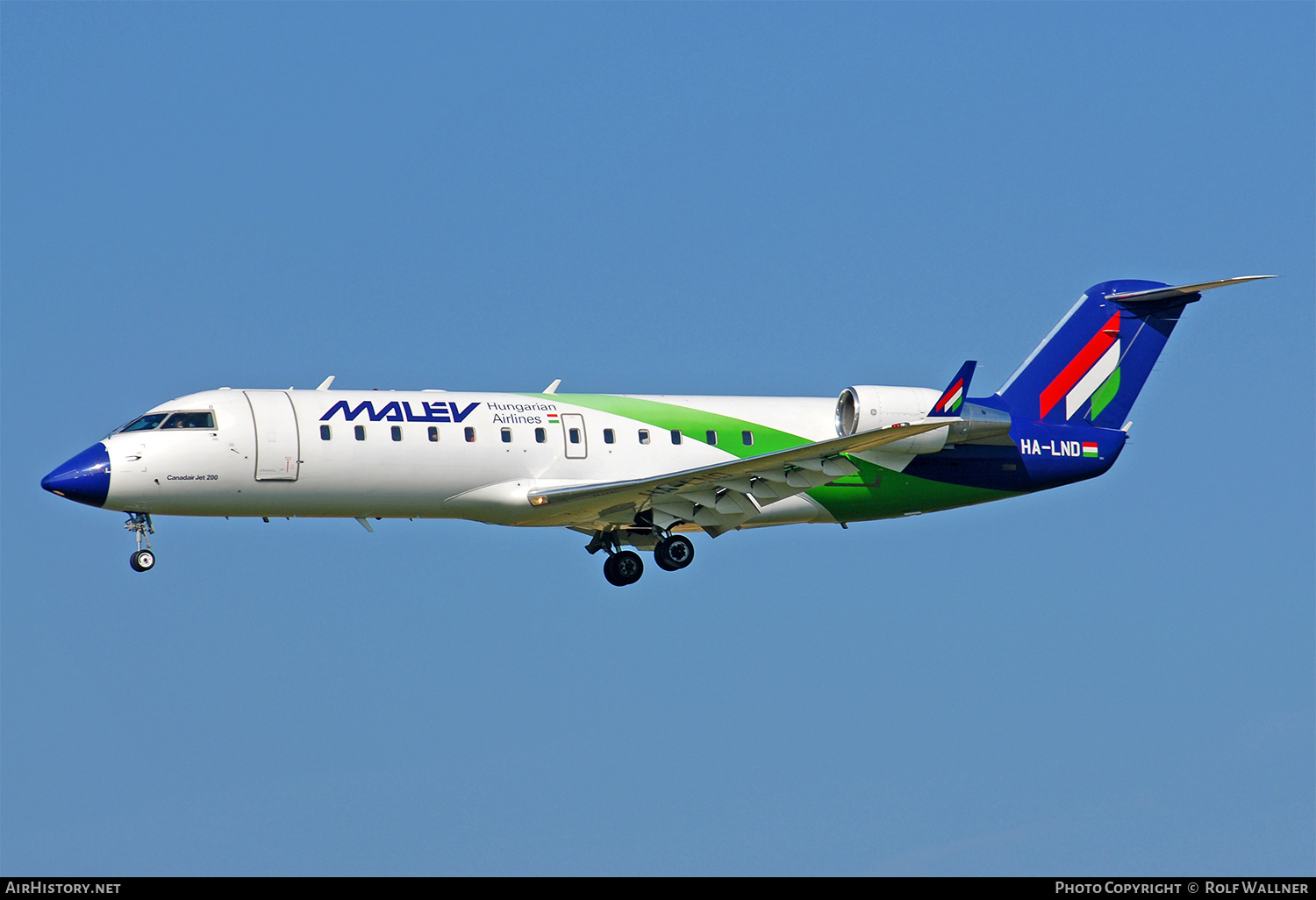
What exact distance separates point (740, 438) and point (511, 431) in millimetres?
4916

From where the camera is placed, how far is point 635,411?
1451 inches

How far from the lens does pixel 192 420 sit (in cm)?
3425

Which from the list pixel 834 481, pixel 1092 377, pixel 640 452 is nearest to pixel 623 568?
pixel 640 452

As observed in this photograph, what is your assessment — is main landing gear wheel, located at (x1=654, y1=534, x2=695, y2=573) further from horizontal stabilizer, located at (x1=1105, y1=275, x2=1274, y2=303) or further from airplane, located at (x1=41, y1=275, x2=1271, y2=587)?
horizontal stabilizer, located at (x1=1105, y1=275, x2=1274, y2=303)

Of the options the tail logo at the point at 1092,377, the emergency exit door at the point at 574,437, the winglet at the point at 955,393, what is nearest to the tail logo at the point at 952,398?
the winglet at the point at 955,393

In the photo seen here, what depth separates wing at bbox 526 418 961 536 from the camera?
34219 mm

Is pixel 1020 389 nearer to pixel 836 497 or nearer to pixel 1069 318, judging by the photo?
pixel 1069 318

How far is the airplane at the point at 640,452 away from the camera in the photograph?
3397 cm

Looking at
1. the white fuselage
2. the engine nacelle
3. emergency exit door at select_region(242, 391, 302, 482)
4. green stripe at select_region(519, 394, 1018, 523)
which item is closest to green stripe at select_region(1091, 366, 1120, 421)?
green stripe at select_region(519, 394, 1018, 523)

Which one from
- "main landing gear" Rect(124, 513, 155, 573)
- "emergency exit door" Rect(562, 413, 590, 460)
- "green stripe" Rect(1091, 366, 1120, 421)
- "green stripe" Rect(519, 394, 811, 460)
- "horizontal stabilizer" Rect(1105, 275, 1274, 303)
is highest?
"horizontal stabilizer" Rect(1105, 275, 1274, 303)

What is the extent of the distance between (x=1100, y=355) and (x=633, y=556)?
1137 cm

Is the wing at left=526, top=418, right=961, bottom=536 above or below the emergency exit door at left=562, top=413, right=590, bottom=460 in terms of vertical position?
below

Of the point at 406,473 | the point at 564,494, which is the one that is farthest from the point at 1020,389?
the point at 406,473

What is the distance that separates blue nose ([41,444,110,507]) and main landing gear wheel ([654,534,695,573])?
1064cm
